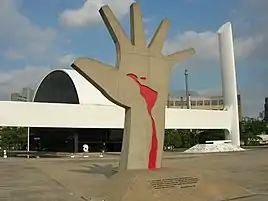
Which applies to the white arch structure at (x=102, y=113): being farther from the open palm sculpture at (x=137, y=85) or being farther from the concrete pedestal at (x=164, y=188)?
the concrete pedestal at (x=164, y=188)

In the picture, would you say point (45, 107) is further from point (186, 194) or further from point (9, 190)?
point (186, 194)

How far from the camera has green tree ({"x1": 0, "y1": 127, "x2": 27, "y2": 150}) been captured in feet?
230

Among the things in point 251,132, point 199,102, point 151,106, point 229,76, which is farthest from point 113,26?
point 199,102

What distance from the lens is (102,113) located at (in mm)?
44781

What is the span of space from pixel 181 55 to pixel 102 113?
31.3 metres

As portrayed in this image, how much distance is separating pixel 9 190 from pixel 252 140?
61485mm

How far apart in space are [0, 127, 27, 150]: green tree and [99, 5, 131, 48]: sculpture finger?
61.4m

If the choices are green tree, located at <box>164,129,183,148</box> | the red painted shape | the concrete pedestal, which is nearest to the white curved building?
green tree, located at <box>164,129,183,148</box>

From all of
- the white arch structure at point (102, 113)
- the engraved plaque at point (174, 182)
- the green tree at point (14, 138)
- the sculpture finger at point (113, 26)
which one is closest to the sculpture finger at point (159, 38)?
the sculpture finger at point (113, 26)

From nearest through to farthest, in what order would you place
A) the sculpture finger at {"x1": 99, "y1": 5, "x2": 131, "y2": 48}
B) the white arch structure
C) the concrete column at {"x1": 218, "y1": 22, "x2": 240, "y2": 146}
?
the sculpture finger at {"x1": 99, "y1": 5, "x2": 131, "y2": 48} < the white arch structure < the concrete column at {"x1": 218, "y1": 22, "x2": 240, "y2": 146}

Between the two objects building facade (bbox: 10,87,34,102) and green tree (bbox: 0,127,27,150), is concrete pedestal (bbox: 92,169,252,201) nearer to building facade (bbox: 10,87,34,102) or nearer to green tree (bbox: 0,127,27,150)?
green tree (bbox: 0,127,27,150)

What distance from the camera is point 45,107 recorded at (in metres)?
41.3

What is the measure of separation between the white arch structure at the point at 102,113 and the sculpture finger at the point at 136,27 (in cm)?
2865

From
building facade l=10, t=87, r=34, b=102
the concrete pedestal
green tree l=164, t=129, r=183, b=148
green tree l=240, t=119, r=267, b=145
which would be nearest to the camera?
the concrete pedestal
